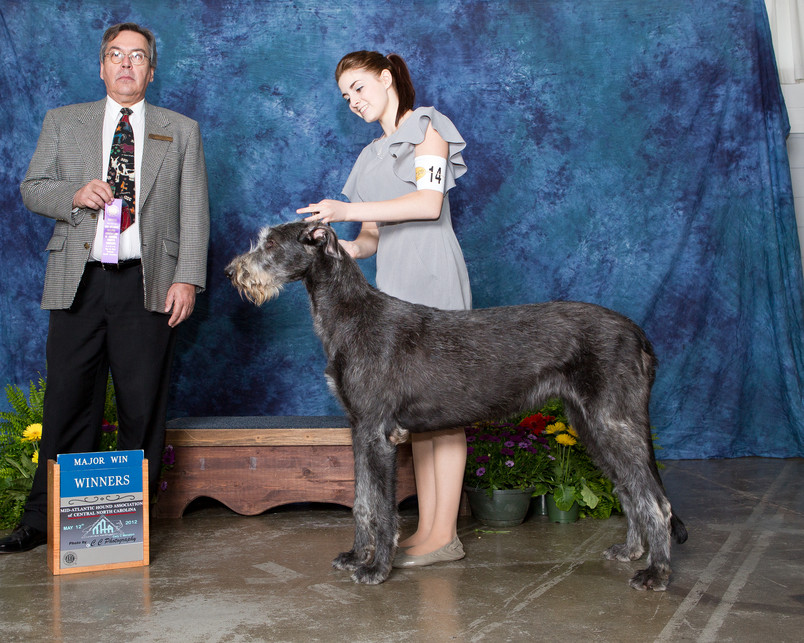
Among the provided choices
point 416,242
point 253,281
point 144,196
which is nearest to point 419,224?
point 416,242

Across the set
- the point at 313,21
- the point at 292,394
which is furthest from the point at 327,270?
the point at 313,21

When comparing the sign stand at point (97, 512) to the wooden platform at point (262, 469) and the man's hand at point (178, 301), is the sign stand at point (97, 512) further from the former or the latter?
the wooden platform at point (262, 469)

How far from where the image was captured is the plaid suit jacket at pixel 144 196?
3576mm

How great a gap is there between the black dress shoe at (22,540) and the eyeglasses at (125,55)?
2233 mm

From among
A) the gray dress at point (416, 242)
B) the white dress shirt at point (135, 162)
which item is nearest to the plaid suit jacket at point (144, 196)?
the white dress shirt at point (135, 162)

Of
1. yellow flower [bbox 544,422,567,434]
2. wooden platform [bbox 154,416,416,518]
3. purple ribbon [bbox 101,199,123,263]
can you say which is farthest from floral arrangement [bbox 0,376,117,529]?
yellow flower [bbox 544,422,567,434]

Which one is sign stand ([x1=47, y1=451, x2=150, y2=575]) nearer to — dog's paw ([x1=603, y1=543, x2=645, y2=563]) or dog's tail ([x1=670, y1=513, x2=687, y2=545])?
dog's paw ([x1=603, y1=543, x2=645, y2=563])

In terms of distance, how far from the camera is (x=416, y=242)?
3.36 m

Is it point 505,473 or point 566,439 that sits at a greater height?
point 566,439

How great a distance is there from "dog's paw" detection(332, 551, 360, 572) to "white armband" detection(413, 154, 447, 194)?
1567 mm

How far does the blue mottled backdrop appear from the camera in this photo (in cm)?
535

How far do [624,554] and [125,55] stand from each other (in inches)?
127

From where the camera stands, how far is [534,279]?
222 inches

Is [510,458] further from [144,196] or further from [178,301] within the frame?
[144,196]
